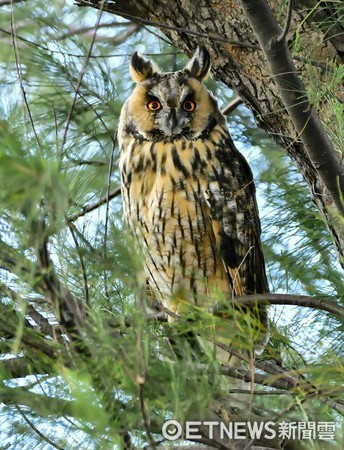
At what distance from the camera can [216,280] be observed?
8.16 ft

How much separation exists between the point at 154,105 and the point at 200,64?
0.18 meters

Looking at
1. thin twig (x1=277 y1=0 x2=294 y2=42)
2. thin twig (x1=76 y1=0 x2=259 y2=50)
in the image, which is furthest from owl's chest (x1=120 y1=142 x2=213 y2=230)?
thin twig (x1=277 y1=0 x2=294 y2=42)

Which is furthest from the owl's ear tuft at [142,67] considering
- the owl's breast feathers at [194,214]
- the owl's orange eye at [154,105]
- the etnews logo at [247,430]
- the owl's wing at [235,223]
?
the etnews logo at [247,430]

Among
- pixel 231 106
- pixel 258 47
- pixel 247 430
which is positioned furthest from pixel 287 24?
pixel 231 106

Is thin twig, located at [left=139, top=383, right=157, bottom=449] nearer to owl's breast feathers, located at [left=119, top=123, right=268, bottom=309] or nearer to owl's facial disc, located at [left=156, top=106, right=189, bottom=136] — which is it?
owl's breast feathers, located at [left=119, top=123, right=268, bottom=309]

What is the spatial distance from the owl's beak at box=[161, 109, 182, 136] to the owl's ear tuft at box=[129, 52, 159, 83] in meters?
0.17

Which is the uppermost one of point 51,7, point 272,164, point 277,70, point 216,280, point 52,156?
point 51,7

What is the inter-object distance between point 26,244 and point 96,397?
0.22 m

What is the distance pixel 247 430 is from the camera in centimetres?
146

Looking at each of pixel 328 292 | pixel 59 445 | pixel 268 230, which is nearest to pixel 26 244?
pixel 59 445

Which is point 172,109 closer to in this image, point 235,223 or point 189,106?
point 189,106

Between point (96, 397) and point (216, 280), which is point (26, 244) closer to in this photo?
point (96, 397)

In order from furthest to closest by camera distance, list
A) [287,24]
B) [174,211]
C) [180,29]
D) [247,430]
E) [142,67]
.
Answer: [142,67] < [174,211] < [180,29] < [287,24] < [247,430]

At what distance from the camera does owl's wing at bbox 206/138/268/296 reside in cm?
244
